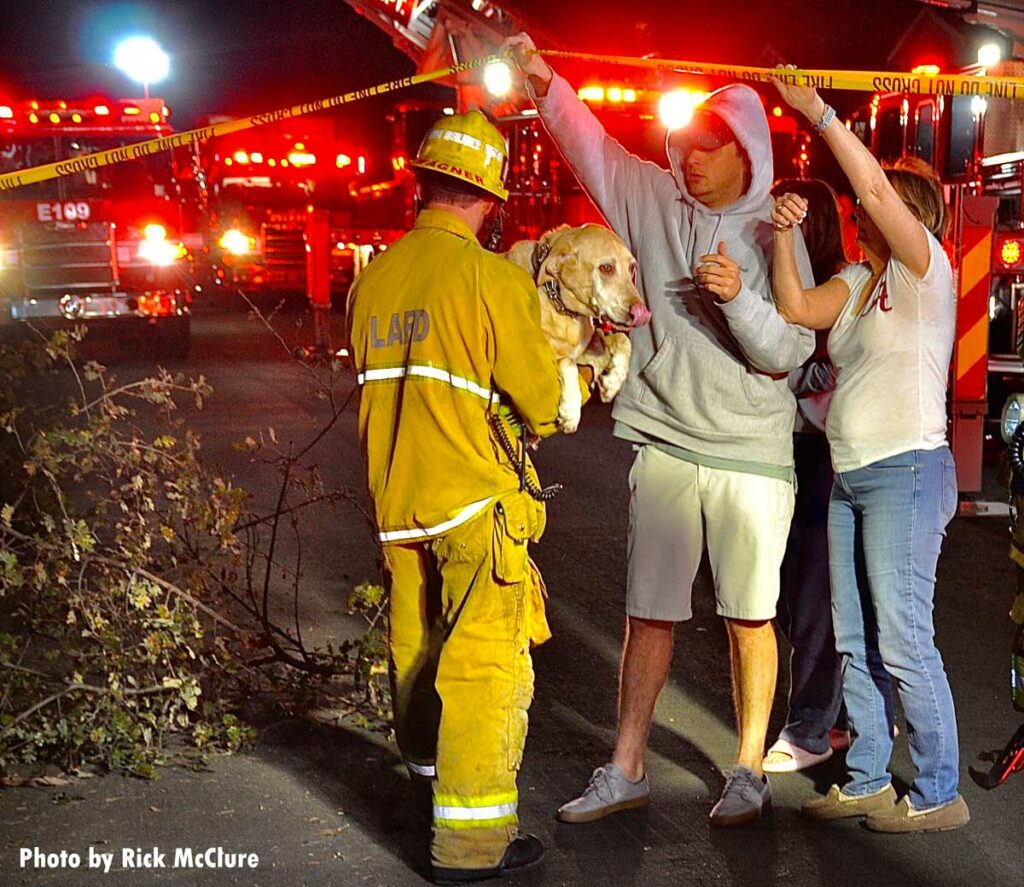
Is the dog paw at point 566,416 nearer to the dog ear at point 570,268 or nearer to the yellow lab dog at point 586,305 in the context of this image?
the yellow lab dog at point 586,305

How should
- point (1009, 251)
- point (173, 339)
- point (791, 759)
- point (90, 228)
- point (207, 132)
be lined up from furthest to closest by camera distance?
1. point (173, 339)
2. point (90, 228)
3. point (1009, 251)
4. point (207, 132)
5. point (791, 759)

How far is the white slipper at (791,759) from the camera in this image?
4.79m

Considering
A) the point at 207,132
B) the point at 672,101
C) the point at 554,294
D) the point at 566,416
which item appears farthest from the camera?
the point at 672,101

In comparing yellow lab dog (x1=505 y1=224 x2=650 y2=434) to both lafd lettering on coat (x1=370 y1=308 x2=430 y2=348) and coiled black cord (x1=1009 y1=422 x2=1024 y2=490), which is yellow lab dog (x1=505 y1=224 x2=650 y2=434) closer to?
lafd lettering on coat (x1=370 y1=308 x2=430 y2=348)

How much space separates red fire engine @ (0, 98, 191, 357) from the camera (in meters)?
16.5

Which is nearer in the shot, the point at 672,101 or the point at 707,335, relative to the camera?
the point at 707,335

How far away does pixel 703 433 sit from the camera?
171 inches

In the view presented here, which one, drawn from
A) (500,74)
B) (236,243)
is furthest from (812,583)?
(236,243)

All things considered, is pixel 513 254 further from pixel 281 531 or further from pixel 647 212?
pixel 281 531

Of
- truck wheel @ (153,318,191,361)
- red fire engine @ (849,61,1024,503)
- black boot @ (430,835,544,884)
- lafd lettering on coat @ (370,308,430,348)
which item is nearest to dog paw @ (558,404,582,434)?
lafd lettering on coat @ (370,308,430,348)

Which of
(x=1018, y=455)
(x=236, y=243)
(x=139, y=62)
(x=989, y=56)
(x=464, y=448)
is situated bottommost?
(x=1018, y=455)

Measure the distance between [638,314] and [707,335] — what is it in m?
0.49

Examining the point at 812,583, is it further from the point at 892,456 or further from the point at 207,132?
the point at 207,132

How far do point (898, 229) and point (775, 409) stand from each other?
2.37 ft
